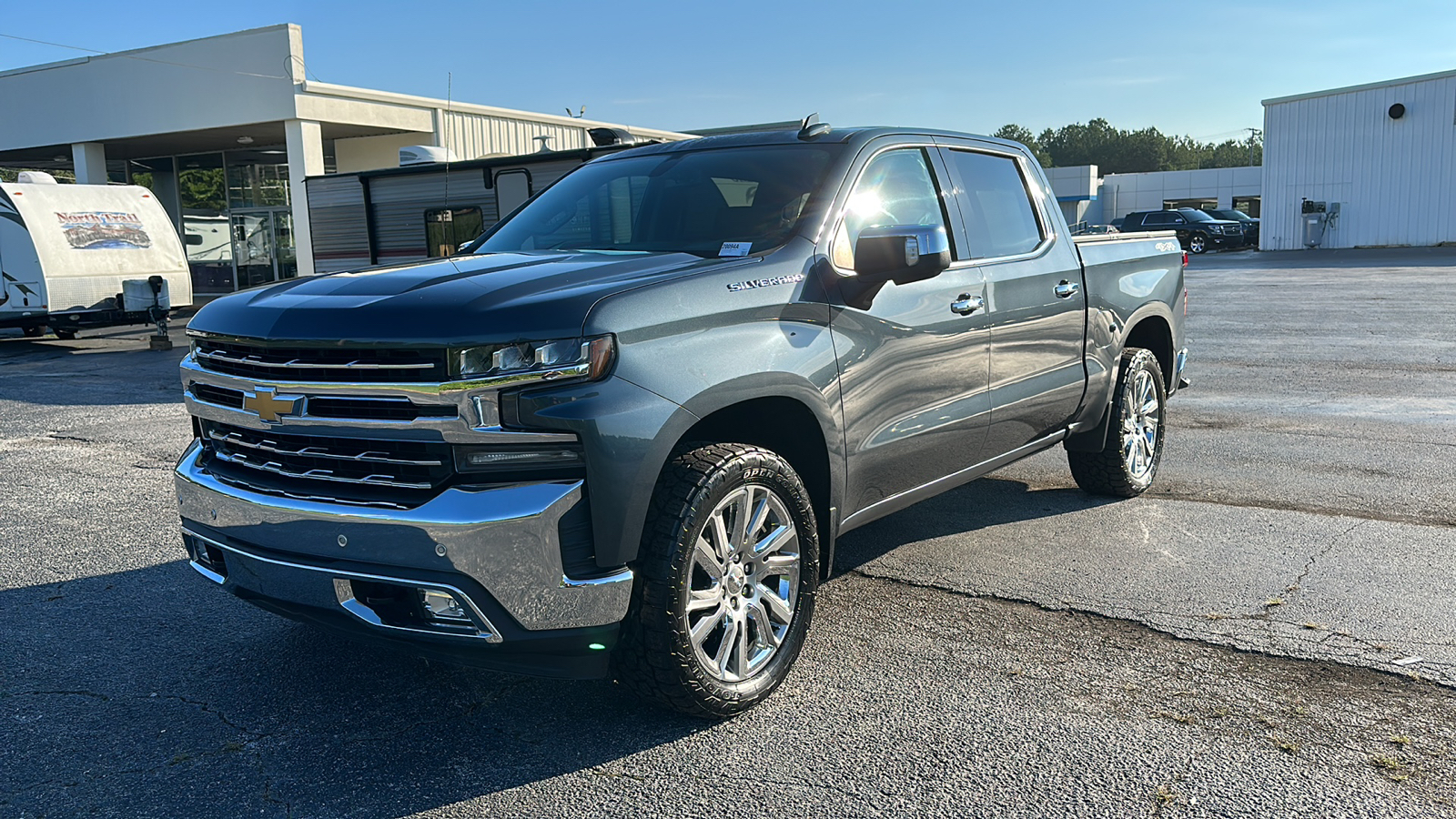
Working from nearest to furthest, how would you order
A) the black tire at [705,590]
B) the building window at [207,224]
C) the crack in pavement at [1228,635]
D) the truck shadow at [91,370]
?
the black tire at [705,590] → the crack in pavement at [1228,635] → the truck shadow at [91,370] → the building window at [207,224]

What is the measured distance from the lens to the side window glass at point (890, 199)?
13.8 ft

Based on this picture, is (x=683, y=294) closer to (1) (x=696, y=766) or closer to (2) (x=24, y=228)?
(1) (x=696, y=766)

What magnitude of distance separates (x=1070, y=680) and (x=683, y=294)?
6.01 feet

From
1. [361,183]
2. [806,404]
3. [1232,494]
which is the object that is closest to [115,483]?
[806,404]

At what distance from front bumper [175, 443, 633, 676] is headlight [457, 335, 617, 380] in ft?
0.97

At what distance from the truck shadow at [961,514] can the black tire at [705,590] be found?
4.62ft

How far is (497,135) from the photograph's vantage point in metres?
27.9

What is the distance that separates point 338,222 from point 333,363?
14.0 metres

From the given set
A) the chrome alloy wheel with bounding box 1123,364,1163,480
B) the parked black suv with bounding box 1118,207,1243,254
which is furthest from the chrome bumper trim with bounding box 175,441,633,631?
the parked black suv with bounding box 1118,207,1243,254

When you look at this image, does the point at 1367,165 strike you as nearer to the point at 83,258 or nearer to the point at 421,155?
the point at 421,155

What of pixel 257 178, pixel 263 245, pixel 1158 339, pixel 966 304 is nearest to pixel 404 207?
pixel 1158 339

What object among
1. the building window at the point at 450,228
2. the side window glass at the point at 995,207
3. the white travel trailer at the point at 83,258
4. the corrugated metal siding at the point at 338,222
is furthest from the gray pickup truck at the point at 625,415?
the white travel trailer at the point at 83,258

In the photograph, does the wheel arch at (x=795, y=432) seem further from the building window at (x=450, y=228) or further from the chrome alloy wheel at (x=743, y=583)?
the building window at (x=450, y=228)

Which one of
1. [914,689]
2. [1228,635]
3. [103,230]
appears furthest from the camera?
[103,230]
